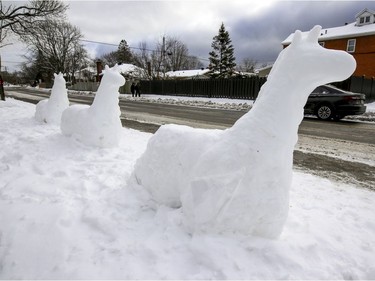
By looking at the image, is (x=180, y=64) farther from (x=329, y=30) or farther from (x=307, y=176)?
(x=307, y=176)

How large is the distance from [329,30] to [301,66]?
126 ft

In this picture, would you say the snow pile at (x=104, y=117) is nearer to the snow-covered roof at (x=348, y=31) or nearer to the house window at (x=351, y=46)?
the snow-covered roof at (x=348, y=31)

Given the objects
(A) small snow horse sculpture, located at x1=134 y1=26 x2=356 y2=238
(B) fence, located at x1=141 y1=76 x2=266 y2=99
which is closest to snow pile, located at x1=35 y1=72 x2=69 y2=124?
(A) small snow horse sculpture, located at x1=134 y1=26 x2=356 y2=238

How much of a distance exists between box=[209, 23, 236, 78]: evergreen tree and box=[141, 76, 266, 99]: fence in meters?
11.2

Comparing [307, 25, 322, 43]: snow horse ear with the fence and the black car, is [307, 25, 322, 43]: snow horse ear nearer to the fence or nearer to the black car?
the black car

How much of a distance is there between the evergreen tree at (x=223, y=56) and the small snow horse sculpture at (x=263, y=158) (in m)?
40.1

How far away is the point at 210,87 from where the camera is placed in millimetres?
26734

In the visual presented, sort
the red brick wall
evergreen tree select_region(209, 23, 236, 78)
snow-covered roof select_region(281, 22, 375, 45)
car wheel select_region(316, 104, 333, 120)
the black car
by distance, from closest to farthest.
A: 1. the black car
2. car wheel select_region(316, 104, 333, 120)
3. the red brick wall
4. snow-covered roof select_region(281, 22, 375, 45)
5. evergreen tree select_region(209, 23, 236, 78)

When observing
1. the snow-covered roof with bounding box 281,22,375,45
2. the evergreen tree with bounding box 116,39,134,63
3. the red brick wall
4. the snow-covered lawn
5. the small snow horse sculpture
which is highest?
the evergreen tree with bounding box 116,39,134,63

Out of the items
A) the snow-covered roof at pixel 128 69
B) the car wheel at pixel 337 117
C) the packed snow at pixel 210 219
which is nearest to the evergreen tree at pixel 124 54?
the snow-covered roof at pixel 128 69

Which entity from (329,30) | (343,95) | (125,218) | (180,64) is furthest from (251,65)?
(125,218)

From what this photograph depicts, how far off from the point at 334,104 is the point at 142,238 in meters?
12.7

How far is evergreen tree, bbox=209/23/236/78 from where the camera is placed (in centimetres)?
4150

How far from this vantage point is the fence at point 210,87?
74.8 ft
